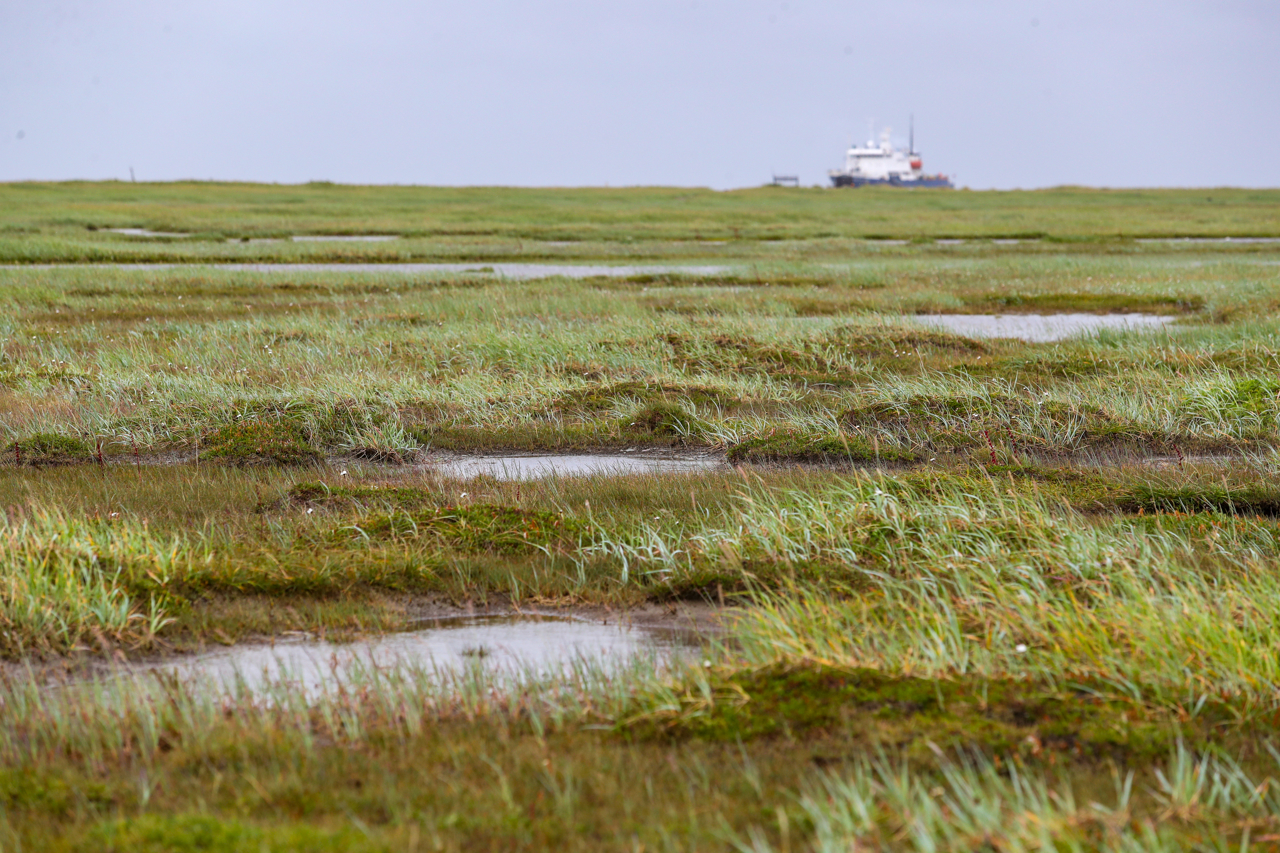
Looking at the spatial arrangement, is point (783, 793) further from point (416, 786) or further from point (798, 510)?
point (798, 510)

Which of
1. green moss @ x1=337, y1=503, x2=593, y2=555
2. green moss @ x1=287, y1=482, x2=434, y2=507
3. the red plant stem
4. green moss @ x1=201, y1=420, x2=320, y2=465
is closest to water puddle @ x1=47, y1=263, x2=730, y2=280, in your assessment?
green moss @ x1=201, y1=420, x2=320, y2=465

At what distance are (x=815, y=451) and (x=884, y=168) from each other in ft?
533

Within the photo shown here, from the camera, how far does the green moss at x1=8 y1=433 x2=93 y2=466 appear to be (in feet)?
33.8

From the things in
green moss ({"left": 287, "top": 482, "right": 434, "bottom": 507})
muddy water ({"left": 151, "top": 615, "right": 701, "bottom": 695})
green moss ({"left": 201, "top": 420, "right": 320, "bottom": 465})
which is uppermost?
green moss ({"left": 201, "top": 420, "right": 320, "bottom": 465})

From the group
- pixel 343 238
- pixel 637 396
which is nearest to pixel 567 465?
pixel 637 396

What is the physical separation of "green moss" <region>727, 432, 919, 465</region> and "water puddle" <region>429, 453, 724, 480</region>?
1.09 feet

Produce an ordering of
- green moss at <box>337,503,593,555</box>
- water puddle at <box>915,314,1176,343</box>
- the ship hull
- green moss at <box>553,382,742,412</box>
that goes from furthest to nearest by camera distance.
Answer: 1. the ship hull
2. water puddle at <box>915,314,1176,343</box>
3. green moss at <box>553,382,742,412</box>
4. green moss at <box>337,503,593,555</box>

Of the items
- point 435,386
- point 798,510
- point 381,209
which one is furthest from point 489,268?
point 381,209

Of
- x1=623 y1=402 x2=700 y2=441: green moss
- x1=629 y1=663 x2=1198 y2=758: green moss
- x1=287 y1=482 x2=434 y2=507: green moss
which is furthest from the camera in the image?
x1=623 y1=402 x2=700 y2=441: green moss

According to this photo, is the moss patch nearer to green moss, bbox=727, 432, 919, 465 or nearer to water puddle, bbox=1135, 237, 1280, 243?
green moss, bbox=727, 432, 919, 465

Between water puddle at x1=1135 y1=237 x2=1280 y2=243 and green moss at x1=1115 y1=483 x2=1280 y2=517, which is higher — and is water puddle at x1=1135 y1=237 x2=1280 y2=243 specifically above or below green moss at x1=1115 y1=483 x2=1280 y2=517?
above

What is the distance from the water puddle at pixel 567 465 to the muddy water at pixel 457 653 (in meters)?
3.55

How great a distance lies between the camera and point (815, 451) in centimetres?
1042

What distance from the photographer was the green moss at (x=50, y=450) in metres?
10.3
